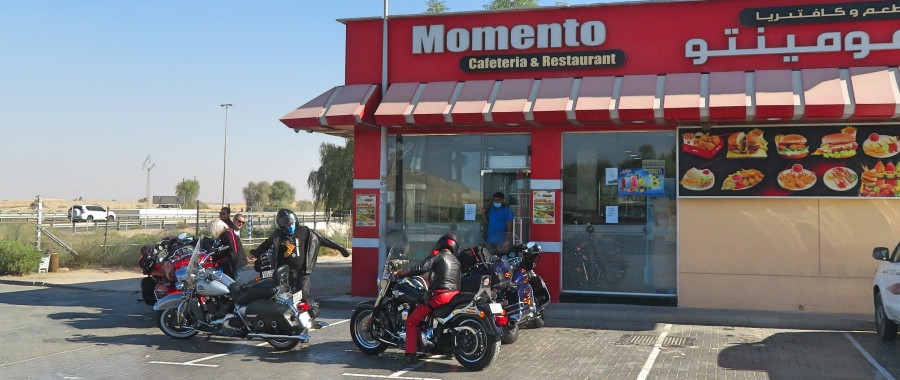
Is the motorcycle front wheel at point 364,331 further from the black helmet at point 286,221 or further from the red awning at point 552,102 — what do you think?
the red awning at point 552,102

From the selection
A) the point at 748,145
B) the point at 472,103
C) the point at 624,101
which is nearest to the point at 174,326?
the point at 472,103

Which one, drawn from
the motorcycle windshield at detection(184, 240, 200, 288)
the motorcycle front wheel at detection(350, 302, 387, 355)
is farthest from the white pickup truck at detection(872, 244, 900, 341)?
the motorcycle windshield at detection(184, 240, 200, 288)

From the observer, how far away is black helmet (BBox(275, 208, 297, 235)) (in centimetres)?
1035

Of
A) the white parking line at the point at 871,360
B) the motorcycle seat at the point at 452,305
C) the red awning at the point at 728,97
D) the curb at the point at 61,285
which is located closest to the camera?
the white parking line at the point at 871,360

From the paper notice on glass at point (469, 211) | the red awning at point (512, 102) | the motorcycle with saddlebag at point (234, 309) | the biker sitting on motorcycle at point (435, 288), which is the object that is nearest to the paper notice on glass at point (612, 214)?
the red awning at point (512, 102)

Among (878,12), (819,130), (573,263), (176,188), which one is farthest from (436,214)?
(176,188)

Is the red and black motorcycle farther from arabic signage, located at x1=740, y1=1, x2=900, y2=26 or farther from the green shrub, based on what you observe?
arabic signage, located at x1=740, y1=1, x2=900, y2=26

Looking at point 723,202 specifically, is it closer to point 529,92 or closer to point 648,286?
point 648,286

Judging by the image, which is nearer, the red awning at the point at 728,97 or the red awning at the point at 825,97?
the red awning at the point at 825,97

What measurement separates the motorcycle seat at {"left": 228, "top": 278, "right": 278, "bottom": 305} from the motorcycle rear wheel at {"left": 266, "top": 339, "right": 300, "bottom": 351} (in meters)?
0.55

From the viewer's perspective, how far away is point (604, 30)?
542 inches

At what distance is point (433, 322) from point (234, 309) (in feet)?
9.28

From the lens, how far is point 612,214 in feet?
45.0

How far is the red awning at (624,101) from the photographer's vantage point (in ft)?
38.4
